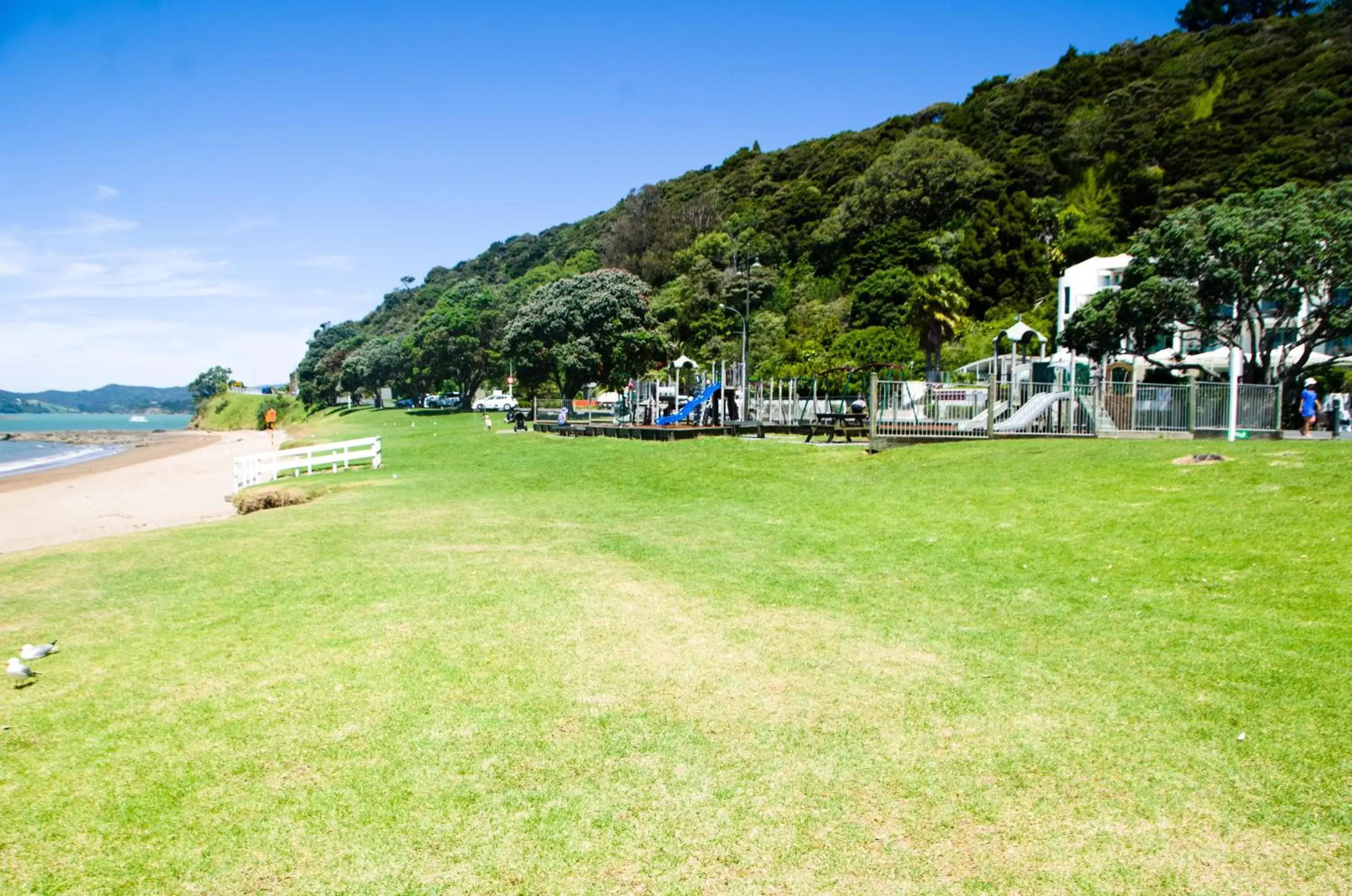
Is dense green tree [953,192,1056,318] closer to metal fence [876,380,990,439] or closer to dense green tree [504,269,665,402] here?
dense green tree [504,269,665,402]

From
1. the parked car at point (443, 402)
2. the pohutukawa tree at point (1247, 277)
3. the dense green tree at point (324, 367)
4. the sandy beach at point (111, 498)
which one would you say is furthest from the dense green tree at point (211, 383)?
the pohutukawa tree at point (1247, 277)

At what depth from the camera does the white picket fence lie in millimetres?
23188

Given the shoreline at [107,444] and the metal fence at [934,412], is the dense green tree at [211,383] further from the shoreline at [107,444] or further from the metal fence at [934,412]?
the metal fence at [934,412]

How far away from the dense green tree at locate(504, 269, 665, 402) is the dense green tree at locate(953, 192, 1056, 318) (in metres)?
23.1

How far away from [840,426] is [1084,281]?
87.5 feet

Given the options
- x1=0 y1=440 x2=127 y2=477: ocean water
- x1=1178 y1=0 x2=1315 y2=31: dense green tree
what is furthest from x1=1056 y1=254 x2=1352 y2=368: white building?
x1=1178 y1=0 x2=1315 y2=31: dense green tree

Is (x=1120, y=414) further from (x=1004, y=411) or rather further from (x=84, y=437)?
(x=84, y=437)

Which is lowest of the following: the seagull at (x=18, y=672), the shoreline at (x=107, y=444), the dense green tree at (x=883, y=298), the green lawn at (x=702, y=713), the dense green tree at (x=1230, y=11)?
the shoreline at (x=107, y=444)

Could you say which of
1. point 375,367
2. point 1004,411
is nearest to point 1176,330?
point 1004,411

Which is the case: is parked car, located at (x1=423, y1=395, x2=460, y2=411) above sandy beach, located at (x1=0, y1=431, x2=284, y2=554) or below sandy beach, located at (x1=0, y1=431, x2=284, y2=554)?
above

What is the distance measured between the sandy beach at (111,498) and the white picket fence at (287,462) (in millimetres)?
942

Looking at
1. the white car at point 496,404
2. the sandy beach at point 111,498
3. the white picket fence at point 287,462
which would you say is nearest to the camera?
the sandy beach at point 111,498

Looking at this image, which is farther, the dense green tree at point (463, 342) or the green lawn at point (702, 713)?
the dense green tree at point (463, 342)

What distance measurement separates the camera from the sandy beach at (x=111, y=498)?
17953 millimetres
